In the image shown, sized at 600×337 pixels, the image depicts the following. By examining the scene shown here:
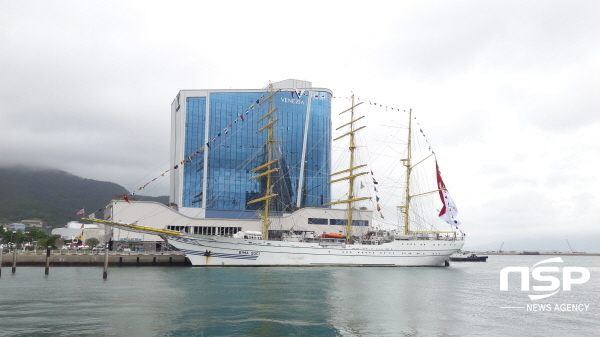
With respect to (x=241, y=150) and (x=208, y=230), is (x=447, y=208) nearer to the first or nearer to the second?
(x=208, y=230)

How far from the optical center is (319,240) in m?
57.8

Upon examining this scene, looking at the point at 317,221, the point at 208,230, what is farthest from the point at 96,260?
the point at 317,221

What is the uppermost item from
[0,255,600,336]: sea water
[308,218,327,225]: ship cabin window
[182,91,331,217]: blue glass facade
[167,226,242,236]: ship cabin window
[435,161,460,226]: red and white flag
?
[182,91,331,217]: blue glass facade

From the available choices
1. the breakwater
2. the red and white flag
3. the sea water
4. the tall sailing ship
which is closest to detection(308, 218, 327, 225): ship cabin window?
the tall sailing ship

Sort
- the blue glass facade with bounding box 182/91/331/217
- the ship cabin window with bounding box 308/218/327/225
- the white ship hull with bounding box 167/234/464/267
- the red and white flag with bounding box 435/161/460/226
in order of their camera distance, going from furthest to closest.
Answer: the blue glass facade with bounding box 182/91/331/217
the ship cabin window with bounding box 308/218/327/225
the red and white flag with bounding box 435/161/460/226
the white ship hull with bounding box 167/234/464/267

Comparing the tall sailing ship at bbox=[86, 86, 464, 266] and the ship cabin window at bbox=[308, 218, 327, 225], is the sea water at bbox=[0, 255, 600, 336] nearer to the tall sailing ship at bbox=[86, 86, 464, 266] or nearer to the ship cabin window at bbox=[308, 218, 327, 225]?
the tall sailing ship at bbox=[86, 86, 464, 266]

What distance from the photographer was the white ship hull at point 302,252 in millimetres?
50312

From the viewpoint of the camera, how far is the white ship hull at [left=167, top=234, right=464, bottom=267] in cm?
5031

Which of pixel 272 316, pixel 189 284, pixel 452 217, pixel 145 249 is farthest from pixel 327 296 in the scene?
pixel 145 249

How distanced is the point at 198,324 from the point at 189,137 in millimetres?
65243

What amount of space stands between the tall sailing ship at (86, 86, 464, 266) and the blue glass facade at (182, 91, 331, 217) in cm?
998

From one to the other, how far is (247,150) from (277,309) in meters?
62.7

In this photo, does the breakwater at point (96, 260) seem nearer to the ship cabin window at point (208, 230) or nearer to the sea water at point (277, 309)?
the ship cabin window at point (208, 230)

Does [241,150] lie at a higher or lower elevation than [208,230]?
higher
